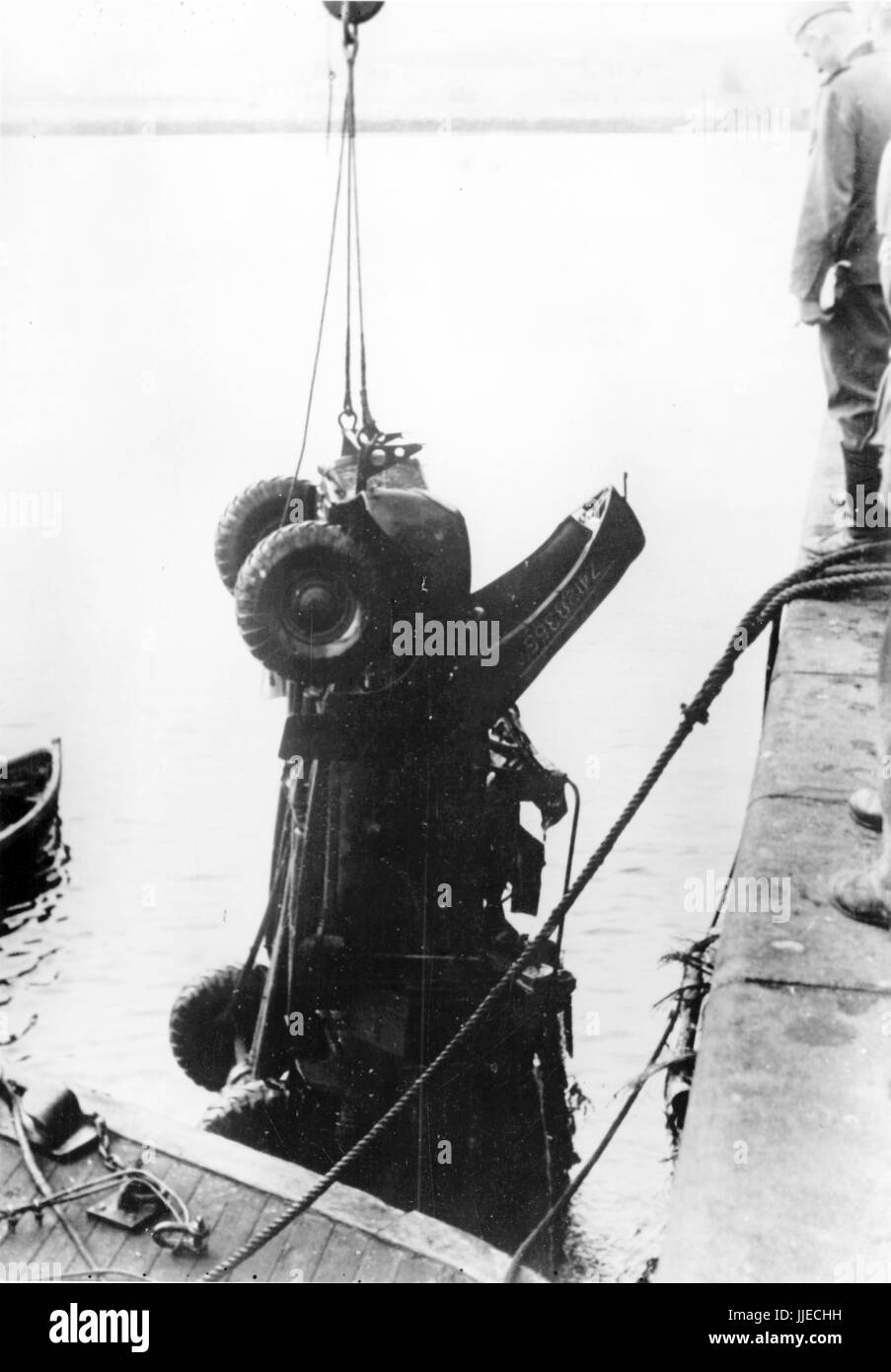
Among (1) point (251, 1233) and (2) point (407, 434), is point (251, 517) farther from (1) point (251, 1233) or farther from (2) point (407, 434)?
(1) point (251, 1233)

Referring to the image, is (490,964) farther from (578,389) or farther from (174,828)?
(174,828)

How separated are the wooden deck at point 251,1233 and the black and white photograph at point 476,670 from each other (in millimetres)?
21

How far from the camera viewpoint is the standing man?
15.8 feet

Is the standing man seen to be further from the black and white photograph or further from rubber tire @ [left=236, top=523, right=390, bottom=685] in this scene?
rubber tire @ [left=236, top=523, right=390, bottom=685]

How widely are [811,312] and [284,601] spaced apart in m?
2.89

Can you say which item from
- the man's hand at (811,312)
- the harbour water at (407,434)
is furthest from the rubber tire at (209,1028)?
the man's hand at (811,312)

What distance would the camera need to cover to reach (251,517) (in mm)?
7398

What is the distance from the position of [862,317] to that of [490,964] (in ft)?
14.7

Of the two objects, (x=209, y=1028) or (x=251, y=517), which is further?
(x=209, y=1028)

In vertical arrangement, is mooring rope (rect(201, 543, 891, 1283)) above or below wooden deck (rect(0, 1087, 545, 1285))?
above

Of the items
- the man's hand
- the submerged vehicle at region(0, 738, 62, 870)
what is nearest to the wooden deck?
the man's hand

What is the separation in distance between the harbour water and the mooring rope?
154cm

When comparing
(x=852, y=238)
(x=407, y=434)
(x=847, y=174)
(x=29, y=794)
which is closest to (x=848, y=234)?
(x=852, y=238)
